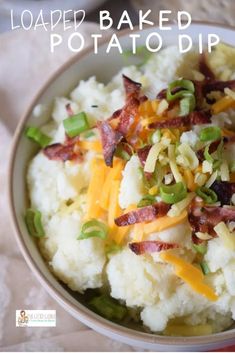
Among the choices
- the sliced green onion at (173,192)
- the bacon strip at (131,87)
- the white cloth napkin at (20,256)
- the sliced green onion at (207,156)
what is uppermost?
the bacon strip at (131,87)

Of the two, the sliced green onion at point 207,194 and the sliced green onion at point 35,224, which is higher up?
the sliced green onion at point 207,194

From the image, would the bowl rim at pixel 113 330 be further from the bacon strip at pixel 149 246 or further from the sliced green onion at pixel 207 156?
the sliced green onion at pixel 207 156

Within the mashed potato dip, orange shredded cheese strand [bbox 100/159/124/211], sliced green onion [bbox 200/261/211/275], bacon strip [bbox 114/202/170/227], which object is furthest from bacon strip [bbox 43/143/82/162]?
sliced green onion [bbox 200/261/211/275]

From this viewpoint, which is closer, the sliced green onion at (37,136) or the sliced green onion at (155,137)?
the sliced green onion at (155,137)

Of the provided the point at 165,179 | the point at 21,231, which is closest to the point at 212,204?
the point at 165,179

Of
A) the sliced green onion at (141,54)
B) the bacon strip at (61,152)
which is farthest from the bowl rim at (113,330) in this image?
the sliced green onion at (141,54)

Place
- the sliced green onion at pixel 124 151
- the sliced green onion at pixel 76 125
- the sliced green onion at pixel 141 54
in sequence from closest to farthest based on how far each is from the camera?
the sliced green onion at pixel 124 151 → the sliced green onion at pixel 76 125 → the sliced green onion at pixel 141 54
